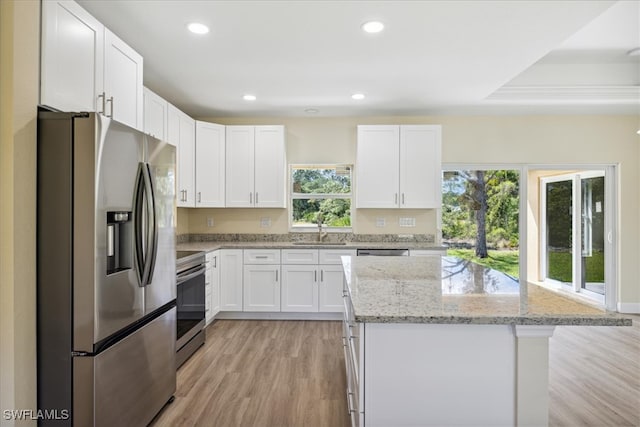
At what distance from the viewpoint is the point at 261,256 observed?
424cm

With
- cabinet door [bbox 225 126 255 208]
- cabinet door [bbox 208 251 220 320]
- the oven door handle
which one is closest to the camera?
the oven door handle

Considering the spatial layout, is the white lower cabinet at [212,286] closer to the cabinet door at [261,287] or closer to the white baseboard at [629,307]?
the cabinet door at [261,287]

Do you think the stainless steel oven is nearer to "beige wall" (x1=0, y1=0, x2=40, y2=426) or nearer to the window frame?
"beige wall" (x1=0, y1=0, x2=40, y2=426)

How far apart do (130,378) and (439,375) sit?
1534 mm

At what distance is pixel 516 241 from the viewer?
15.7ft

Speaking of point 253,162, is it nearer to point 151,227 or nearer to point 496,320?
point 151,227

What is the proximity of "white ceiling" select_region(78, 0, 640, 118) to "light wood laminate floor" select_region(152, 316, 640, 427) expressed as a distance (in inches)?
97.6

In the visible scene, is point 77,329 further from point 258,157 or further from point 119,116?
point 258,157

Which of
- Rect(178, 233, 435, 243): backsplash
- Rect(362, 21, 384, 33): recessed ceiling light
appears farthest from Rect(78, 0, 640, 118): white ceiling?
Rect(178, 233, 435, 243): backsplash

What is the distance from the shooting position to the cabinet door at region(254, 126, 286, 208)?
14.8ft

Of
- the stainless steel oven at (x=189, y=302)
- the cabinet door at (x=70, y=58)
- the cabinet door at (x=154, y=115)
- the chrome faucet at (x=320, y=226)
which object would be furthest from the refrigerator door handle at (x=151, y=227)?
the chrome faucet at (x=320, y=226)

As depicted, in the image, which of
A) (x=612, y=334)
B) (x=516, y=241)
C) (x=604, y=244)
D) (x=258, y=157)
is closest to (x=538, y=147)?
(x=516, y=241)

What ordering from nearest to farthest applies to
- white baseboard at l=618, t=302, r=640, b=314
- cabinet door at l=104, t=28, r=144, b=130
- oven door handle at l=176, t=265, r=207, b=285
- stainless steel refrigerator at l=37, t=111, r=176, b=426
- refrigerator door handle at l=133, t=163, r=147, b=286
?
1. stainless steel refrigerator at l=37, t=111, r=176, b=426
2. refrigerator door handle at l=133, t=163, r=147, b=286
3. cabinet door at l=104, t=28, r=144, b=130
4. oven door handle at l=176, t=265, r=207, b=285
5. white baseboard at l=618, t=302, r=640, b=314

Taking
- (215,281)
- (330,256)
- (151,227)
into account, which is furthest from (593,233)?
(151,227)
